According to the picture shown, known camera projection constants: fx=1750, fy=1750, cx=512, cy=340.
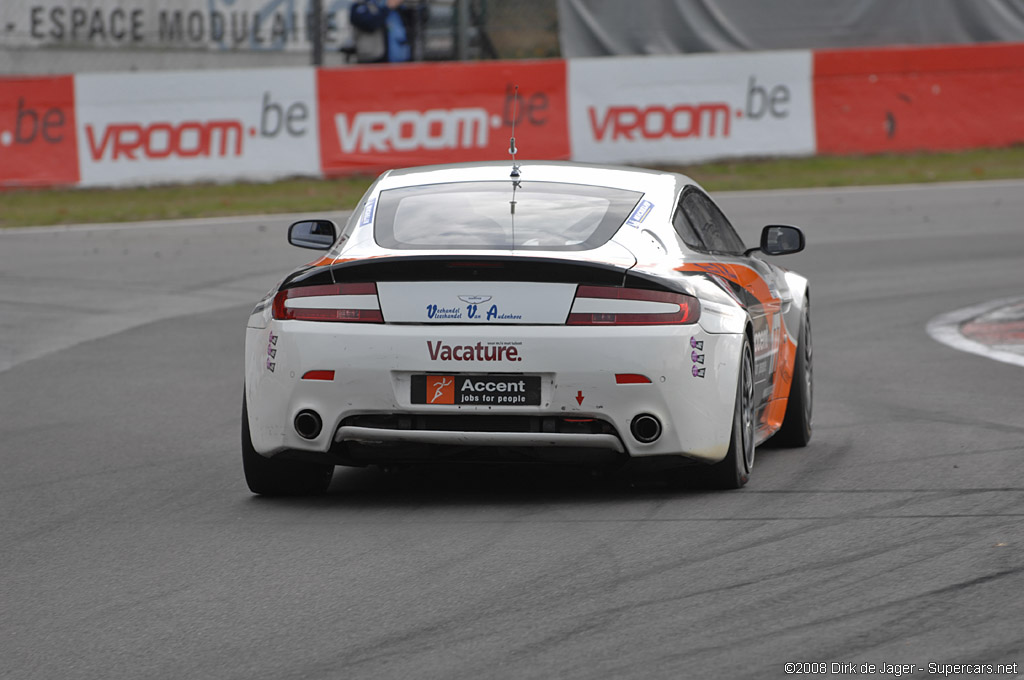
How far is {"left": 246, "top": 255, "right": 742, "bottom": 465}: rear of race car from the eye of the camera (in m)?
6.08

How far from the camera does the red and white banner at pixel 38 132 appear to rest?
66.2 ft

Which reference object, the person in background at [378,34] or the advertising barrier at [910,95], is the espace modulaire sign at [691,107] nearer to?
the advertising barrier at [910,95]

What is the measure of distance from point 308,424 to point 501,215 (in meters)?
1.09

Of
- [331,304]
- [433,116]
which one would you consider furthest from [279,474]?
[433,116]

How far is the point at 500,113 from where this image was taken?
2161cm

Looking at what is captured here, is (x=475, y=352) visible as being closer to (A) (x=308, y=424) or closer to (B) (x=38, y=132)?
(A) (x=308, y=424)

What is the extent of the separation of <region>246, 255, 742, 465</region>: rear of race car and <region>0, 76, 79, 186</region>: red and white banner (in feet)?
48.9

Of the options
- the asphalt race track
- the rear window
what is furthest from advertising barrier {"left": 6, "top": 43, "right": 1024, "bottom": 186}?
the rear window

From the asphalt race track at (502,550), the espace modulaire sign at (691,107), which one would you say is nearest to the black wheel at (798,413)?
the asphalt race track at (502,550)

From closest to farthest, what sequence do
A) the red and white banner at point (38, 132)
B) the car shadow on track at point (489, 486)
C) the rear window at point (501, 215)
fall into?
1. the rear window at point (501, 215)
2. the car shadow on track at point (489, 486)
3. the red and white banner at point (38, 132)

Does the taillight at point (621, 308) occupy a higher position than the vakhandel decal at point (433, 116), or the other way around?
the taillight at point (621, 308)

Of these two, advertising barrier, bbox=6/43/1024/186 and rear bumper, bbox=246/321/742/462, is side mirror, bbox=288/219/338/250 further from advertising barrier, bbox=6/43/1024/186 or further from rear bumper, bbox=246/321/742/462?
advertising barrier, bbox=6/43/1024/186

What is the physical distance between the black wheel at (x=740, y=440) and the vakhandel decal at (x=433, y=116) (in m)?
14.8

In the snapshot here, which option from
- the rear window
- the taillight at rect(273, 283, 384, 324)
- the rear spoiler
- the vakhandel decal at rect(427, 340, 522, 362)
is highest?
the rear window
